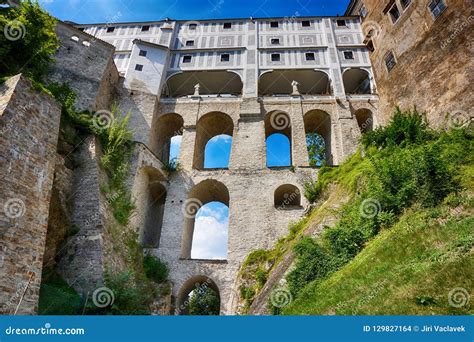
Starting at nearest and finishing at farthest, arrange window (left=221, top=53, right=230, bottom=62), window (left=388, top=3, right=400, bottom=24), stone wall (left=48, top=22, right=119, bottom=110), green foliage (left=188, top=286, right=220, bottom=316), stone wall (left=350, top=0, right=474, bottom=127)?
stone wall (left=350, top=0, right=474, bottom=127), stone wall (left=48, top=22, right=119, bottom=110), window (left=388, top=3, right=400, bottom=24), window (left=221, top=53, right=230, bottom=62), green foliage (left=188, top=286, right=220, bottom=316)

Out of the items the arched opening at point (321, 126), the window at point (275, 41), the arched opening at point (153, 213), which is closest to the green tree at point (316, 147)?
the arched opening at point (321, 126)

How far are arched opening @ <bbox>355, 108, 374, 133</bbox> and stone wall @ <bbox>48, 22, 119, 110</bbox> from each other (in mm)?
17086

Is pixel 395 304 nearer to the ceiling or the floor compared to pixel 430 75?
nearer to the floor

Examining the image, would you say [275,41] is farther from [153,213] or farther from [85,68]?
[153,213]

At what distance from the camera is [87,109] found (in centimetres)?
1831

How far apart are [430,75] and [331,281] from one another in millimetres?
15451

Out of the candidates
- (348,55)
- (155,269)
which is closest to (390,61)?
(348,55)

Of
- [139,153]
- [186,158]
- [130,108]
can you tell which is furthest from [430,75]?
[130,108]

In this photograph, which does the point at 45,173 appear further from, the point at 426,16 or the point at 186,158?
the point at 426,16

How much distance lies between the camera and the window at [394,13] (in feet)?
76.0

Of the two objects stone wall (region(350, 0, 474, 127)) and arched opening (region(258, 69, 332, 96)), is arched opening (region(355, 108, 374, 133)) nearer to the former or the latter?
stone wall (region(350, 0, 474, 127))

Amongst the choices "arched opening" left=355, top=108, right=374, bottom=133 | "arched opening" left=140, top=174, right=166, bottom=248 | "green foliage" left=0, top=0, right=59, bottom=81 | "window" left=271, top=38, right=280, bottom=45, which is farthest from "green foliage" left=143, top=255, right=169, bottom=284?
"window" left=271, top=38, right=280, bottom=45

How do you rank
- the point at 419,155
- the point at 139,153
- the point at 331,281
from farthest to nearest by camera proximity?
the point at 139,153
the point at 419,155
the point at 331,281

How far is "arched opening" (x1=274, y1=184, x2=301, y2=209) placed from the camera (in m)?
19.8
